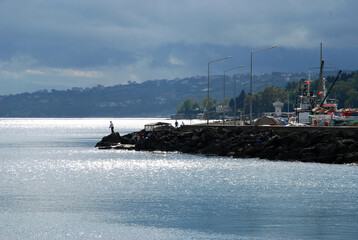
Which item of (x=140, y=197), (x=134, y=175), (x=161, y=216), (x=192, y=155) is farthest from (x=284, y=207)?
(x=192, y=155)

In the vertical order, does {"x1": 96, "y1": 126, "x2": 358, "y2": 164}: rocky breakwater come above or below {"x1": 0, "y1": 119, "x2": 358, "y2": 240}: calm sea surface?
above

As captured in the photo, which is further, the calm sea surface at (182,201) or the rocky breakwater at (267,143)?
the rocky breakwater at (267,143)

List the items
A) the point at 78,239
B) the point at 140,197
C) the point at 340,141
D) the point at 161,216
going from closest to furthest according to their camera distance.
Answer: the point at 78,239, the point at 161,216, the point at 140,197, the point at 340,141

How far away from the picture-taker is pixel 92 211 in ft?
118

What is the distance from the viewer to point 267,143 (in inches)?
2751

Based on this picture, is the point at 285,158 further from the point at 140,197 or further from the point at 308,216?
the point at 308,216

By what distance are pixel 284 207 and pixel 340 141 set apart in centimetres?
2868

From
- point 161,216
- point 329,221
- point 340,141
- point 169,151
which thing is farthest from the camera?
point 169,151

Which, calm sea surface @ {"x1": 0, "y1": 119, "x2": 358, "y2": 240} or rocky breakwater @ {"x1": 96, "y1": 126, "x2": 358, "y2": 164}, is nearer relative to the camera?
calm sea surface @ {"x1": 0, "y1": 119, "x2": 358, "y2": 240}

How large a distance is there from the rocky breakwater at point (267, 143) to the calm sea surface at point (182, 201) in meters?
2.49

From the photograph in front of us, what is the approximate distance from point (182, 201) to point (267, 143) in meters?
31.2

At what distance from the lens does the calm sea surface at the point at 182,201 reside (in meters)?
30.2

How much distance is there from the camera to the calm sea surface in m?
30.2

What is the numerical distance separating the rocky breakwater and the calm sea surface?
2.49 meters
